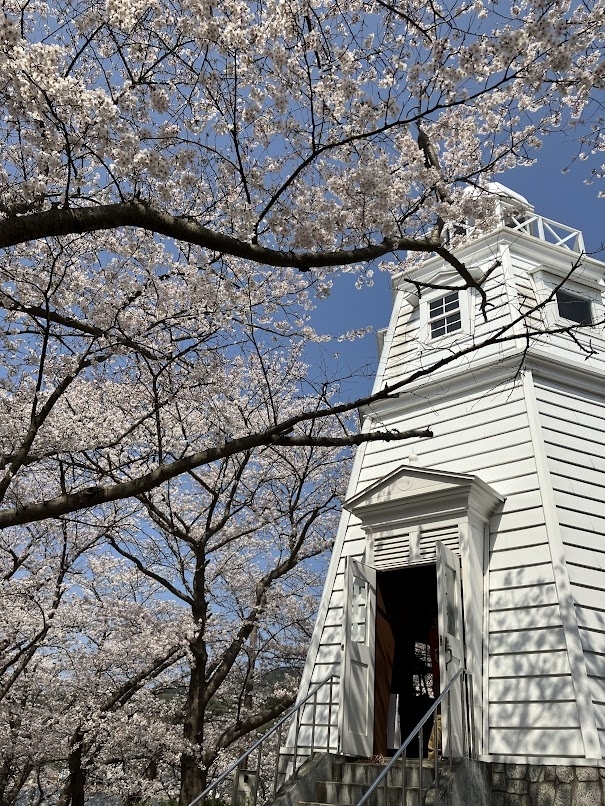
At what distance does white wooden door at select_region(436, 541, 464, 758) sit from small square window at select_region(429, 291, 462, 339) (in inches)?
162

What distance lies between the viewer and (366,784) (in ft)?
19.6

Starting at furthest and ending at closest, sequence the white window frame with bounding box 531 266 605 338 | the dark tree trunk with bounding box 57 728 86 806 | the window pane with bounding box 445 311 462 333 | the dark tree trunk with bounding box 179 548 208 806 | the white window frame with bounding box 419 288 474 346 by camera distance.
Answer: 1. the dark tree trunk with bounding box 57 728 86 806
2. the dark tree trunk with bounding box 179 548 208 806
3. the window pane with bounding box 445 311 462 333
4. the white window frame with bounding box 419 288 474 346
5. the white window frame with bounding box 531 266 605 338

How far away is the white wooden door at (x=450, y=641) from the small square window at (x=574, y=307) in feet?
15.4

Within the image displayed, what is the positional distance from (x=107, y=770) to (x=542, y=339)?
12047 mm

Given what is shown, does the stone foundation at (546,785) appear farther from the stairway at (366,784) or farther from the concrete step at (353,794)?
the concrete step at (353,794)

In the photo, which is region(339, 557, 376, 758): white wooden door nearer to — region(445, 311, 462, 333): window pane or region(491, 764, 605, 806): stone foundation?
region(491, 764, 605, 806): stone foundation

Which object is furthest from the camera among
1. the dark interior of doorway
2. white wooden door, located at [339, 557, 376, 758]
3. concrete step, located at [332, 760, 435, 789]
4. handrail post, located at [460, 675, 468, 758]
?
the dark interior of doorway

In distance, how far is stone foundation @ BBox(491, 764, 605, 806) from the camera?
5.23m

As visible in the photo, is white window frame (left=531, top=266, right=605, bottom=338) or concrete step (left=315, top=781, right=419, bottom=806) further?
white window frame (left=531, top=266, right=605, bottom=338)

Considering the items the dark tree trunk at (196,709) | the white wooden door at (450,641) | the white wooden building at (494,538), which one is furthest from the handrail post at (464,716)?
the dark tree trunk at (196,709)

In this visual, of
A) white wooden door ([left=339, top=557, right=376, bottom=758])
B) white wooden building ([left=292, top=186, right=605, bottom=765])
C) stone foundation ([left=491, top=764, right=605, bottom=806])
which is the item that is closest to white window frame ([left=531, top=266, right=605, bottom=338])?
white wooden building ([left=292, top=186, right=605, bottom=765])

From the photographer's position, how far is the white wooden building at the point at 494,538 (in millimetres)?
5973

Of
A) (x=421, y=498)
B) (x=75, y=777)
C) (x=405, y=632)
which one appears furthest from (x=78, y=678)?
(x=421, y=498)

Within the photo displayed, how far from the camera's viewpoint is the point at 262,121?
6172mm
